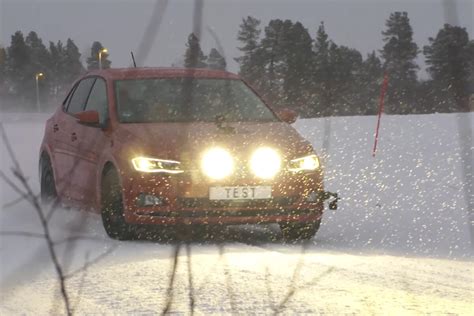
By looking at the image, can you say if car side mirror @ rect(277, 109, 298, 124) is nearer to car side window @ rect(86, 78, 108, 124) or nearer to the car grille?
the car grille

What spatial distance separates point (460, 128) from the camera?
8.02ft

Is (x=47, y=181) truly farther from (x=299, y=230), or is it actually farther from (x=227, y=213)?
(x=299, y=230)

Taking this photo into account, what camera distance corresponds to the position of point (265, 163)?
707 centimetres

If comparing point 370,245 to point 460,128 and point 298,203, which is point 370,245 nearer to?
point 298,203

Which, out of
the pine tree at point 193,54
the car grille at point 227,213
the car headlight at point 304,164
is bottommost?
the car grille at point 227,213

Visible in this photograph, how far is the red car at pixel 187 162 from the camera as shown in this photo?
692cm

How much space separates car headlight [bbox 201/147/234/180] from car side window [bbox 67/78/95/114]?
7.13 feet

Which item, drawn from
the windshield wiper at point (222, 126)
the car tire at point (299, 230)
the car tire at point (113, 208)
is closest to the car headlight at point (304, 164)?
the car tire at point (299, 230)

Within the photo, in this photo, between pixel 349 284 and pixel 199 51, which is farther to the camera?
pixel 349 284

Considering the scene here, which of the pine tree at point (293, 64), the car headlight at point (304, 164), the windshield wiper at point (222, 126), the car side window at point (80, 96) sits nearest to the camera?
the car headlight at point (304, 164)

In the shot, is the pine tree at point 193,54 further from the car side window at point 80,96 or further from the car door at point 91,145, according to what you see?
the car side window at point 80,96

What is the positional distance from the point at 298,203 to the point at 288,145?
1.59ft

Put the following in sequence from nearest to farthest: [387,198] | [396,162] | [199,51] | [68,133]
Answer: [199,51] < [68,133] < [387,198] < [396,162]

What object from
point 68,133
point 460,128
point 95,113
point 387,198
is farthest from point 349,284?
point 387,198
